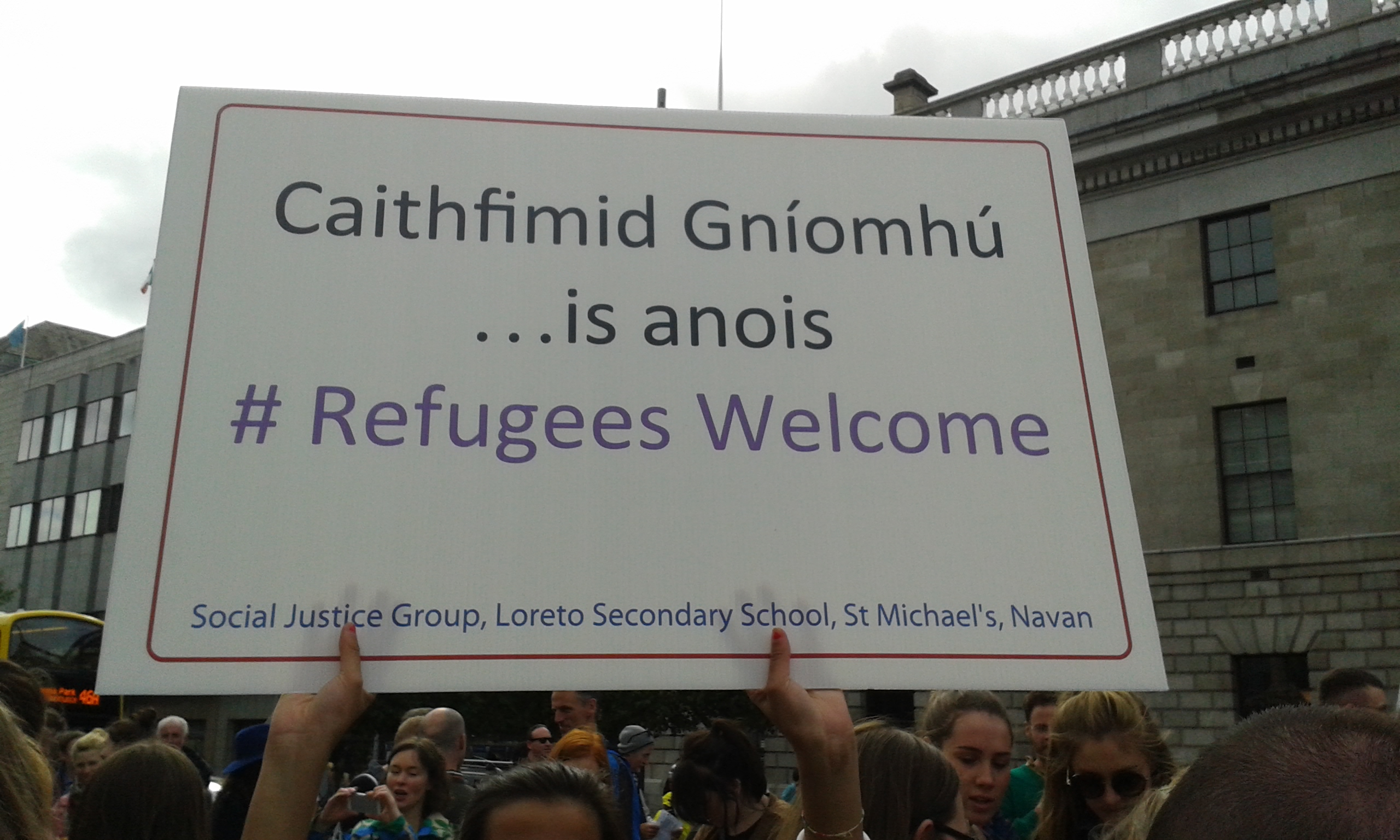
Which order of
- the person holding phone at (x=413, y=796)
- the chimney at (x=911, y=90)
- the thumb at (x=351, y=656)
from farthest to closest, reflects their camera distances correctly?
1. the chimney at (x=911, y=90)
2. the person holding phone at (x=413, y=796)
3. the thumb at (x=351, y=656)

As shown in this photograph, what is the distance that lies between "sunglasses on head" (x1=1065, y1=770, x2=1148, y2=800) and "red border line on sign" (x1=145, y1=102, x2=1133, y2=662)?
1275mm

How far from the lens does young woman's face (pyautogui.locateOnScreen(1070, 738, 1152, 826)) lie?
3.23m

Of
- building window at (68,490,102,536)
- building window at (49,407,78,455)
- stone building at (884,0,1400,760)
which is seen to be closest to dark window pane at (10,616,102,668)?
stone building at (884,0,1400,760)

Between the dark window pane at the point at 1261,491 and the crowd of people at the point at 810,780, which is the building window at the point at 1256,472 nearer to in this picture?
the dark window pane at the point at 1261,491

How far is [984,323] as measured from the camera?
2.41 m

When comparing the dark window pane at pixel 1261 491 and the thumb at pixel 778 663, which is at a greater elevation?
the dark window pane at pixel 1261 491

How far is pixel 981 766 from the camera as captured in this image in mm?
3619

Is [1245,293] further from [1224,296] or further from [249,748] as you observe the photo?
[249,748]

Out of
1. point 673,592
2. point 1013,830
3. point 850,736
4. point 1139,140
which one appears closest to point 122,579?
point 673,592

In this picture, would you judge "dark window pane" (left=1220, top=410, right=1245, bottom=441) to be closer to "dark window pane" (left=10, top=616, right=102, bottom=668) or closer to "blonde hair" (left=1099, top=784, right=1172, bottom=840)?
"dark window pane" (left=10, top=616, right=102, bottom=668)

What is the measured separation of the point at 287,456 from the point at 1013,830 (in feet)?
10.1

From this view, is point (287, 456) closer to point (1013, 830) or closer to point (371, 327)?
point (371, 327)

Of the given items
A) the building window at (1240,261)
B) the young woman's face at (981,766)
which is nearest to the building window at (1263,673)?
the building window at (1240,261)

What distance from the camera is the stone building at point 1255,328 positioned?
17.7m
